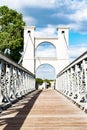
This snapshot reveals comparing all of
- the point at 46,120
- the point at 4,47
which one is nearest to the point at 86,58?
the point at 46,120

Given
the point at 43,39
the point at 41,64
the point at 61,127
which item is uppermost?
the point at 43,39

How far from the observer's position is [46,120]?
7109 mm

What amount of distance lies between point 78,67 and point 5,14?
101 ft

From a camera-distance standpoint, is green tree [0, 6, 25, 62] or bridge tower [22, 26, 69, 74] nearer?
green tree [0, 6, 25, 62]

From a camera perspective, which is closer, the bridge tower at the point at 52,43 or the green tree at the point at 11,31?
the green tree at the point at 11,31

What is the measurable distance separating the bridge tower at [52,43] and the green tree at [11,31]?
597cm

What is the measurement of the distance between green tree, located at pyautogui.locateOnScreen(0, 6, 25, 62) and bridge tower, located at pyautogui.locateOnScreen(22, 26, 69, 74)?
19.6ft

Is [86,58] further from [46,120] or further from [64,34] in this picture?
[64,34]

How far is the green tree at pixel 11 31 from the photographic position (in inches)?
1554

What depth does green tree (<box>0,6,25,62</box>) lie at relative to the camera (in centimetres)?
3947

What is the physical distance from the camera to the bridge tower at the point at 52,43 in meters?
48.9

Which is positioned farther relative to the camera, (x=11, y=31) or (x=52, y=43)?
(x=52, y=43)

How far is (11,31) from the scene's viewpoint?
40688 mm

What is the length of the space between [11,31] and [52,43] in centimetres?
1098
